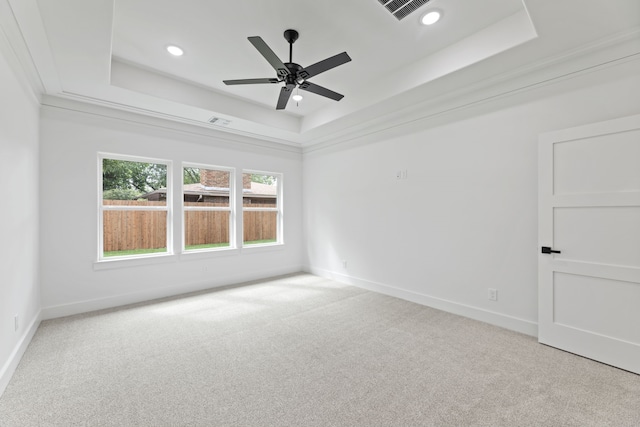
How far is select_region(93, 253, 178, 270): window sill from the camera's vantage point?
3840 mm

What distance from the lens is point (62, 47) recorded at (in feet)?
8.23

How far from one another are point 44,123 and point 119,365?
306 cm

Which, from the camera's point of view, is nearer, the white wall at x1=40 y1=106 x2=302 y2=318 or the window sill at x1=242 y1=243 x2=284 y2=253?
the white wall at x1=40 y1=106 x2=302 y2=318

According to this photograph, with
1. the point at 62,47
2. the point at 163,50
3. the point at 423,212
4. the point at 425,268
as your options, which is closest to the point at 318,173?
the point at 423,212

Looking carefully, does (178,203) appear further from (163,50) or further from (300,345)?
(300,345)

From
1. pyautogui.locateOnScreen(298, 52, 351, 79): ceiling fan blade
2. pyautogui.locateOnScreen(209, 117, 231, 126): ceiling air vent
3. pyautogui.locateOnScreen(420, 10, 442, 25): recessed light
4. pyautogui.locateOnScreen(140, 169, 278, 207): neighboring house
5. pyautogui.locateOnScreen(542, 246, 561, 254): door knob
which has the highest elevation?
pyautogui.locateOnScreen(420, 10, 442, 25): recessed light

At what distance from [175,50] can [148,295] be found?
332 centimetres

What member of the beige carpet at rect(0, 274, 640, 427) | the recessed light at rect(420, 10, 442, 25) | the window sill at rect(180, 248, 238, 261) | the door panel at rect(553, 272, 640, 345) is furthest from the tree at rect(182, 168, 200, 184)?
the door panel at rect(553, 272, 640, 345)

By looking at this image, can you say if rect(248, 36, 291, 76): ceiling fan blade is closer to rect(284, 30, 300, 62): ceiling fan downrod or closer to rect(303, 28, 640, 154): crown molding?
rect(284, 30, 300, 62): ceiling fan downrod

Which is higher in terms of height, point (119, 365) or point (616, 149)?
point (616, 149)

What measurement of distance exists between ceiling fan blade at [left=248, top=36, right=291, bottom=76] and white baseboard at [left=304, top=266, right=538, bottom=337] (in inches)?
131

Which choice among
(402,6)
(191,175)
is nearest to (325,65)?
(402,6)

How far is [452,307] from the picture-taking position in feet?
12.1

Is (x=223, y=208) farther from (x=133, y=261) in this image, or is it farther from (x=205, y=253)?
(x=133, y=261)
